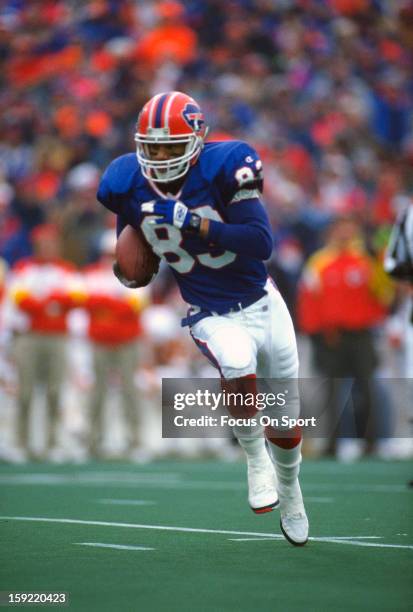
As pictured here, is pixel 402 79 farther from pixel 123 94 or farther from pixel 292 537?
pixel 292 537

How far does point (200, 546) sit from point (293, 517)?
370 millimetres

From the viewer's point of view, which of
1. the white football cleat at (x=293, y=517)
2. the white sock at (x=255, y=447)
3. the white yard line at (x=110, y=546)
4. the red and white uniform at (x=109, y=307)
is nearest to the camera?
the white yard line at (x=110, y=546)

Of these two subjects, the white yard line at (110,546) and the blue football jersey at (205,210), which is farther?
the blue football jersey at (205,210)

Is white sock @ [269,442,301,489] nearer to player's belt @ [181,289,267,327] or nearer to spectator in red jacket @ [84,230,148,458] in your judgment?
player's belt @ [181,289,267,327]

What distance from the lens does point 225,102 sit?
13.2 meters

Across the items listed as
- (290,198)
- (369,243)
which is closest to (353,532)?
(369,243)

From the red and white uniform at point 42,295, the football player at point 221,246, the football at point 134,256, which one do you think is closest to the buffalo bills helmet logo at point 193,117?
the football player at point 221,246

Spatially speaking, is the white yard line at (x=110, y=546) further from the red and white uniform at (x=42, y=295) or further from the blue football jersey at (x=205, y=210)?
the red and white uniform at (x=42, y=295)

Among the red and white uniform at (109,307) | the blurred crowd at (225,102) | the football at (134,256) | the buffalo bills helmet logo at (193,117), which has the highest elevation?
the blurred crowd at (225,102)

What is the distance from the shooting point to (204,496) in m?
7.03

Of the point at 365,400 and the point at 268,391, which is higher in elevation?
the point at 268,391

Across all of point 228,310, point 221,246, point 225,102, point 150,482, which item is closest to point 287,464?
point 228,310

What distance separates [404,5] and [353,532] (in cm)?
1061

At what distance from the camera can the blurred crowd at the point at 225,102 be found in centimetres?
1202
